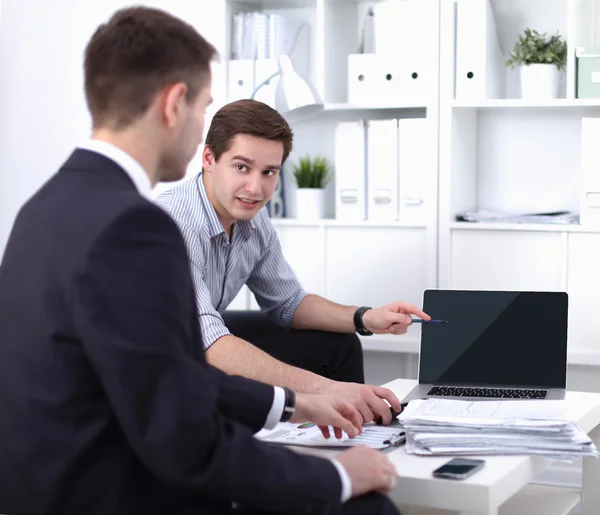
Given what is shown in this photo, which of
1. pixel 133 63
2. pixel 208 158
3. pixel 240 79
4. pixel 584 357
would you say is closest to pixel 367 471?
pixel 133 63

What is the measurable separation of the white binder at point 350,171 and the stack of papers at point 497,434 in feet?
5.17

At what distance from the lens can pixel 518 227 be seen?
312 cm

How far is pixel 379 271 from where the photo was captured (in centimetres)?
332

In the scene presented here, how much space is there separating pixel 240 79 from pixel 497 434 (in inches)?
79.0

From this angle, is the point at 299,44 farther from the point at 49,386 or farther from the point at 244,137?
the point at 49,386

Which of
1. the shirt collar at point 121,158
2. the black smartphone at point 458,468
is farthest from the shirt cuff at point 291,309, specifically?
the shirt collar at point 121,158

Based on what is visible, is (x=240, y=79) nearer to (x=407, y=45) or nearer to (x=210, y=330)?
(x=407, y=45)

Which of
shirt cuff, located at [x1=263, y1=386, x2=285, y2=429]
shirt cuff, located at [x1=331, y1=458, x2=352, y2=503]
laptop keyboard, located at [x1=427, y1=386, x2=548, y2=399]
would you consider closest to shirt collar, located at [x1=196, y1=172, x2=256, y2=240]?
laptop keyboard, located at [x1=427, y1=386, x2=548, y2=399]

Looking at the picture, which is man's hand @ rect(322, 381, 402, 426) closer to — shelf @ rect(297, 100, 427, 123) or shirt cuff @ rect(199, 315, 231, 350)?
shirt cuff @ rect(199, 315, 231, 350)

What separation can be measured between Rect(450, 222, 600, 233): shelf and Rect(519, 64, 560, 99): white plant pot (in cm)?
43

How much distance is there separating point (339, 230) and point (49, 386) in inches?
87.7

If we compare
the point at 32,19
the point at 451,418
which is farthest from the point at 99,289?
the point at 32,19

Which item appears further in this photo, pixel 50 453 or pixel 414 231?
pixel 414 231

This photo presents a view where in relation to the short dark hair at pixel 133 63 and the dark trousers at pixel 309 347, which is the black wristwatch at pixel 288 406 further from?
the dark trousers at pixel 309 347
